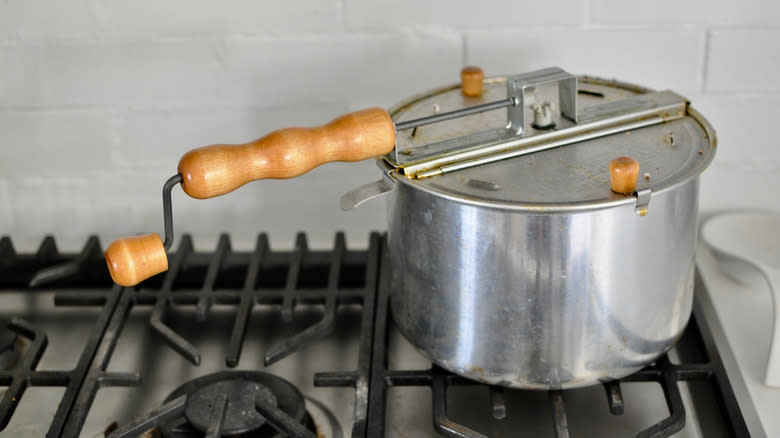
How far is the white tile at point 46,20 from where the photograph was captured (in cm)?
90

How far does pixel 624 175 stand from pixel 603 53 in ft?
1.19

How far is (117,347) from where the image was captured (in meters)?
0.84

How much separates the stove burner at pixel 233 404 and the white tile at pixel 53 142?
0.36m

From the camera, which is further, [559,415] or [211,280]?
[211,280]

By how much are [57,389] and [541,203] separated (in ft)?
1.59

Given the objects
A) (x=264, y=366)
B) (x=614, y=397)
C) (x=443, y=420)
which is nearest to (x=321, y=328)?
(x=264, y=366)

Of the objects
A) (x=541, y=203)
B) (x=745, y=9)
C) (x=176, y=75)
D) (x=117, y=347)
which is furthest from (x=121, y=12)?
(x=745, y=9)

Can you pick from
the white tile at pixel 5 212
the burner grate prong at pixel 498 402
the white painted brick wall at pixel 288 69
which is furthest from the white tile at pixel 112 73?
the burner grate prong at pixel 498 402

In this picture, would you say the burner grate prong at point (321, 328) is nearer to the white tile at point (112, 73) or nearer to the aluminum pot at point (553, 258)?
the aluminum pot at point (553, 258)

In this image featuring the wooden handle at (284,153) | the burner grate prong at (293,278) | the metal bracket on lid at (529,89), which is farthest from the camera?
the burner grate prong at (293,278)

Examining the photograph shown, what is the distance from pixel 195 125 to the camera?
952 millimetres

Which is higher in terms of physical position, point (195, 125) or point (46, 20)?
point (46, 20)

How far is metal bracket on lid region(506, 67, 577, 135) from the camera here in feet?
2.20

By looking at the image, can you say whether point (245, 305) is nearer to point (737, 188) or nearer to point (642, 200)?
point (642, 200)
